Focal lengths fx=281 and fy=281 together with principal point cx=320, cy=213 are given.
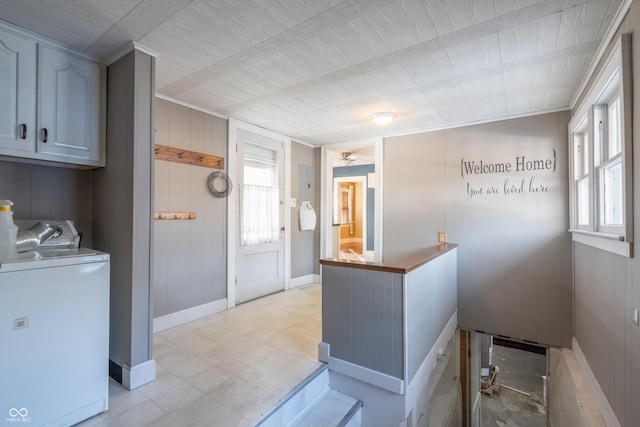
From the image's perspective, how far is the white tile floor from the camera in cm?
161

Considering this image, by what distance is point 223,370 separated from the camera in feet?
6.78

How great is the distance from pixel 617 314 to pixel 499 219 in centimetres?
162

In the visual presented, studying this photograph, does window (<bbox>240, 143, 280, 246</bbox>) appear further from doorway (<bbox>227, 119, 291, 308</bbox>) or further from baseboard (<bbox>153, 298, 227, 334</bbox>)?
baseboard (<bbox>153, 298, 227, 334</bbox>)

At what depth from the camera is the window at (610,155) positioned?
4.93 ft

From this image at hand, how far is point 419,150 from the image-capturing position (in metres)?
3.74

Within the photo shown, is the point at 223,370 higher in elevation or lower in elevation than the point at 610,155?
lower

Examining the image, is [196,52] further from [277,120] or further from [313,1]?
[277,120]

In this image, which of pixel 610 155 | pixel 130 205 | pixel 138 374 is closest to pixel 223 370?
pixel 138 374

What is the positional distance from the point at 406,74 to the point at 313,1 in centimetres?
106

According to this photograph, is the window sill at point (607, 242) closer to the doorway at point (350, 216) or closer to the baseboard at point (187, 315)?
the baseboard at point (187, 315)

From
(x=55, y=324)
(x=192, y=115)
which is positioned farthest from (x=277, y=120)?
(x=55, y=324)

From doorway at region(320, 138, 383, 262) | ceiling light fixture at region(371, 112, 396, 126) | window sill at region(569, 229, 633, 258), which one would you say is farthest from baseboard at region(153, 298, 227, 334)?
window sill at region(569, 229, 633, 258)

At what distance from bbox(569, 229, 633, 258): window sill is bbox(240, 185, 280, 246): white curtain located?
10.8 feet

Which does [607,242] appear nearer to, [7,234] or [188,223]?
[188,223]
